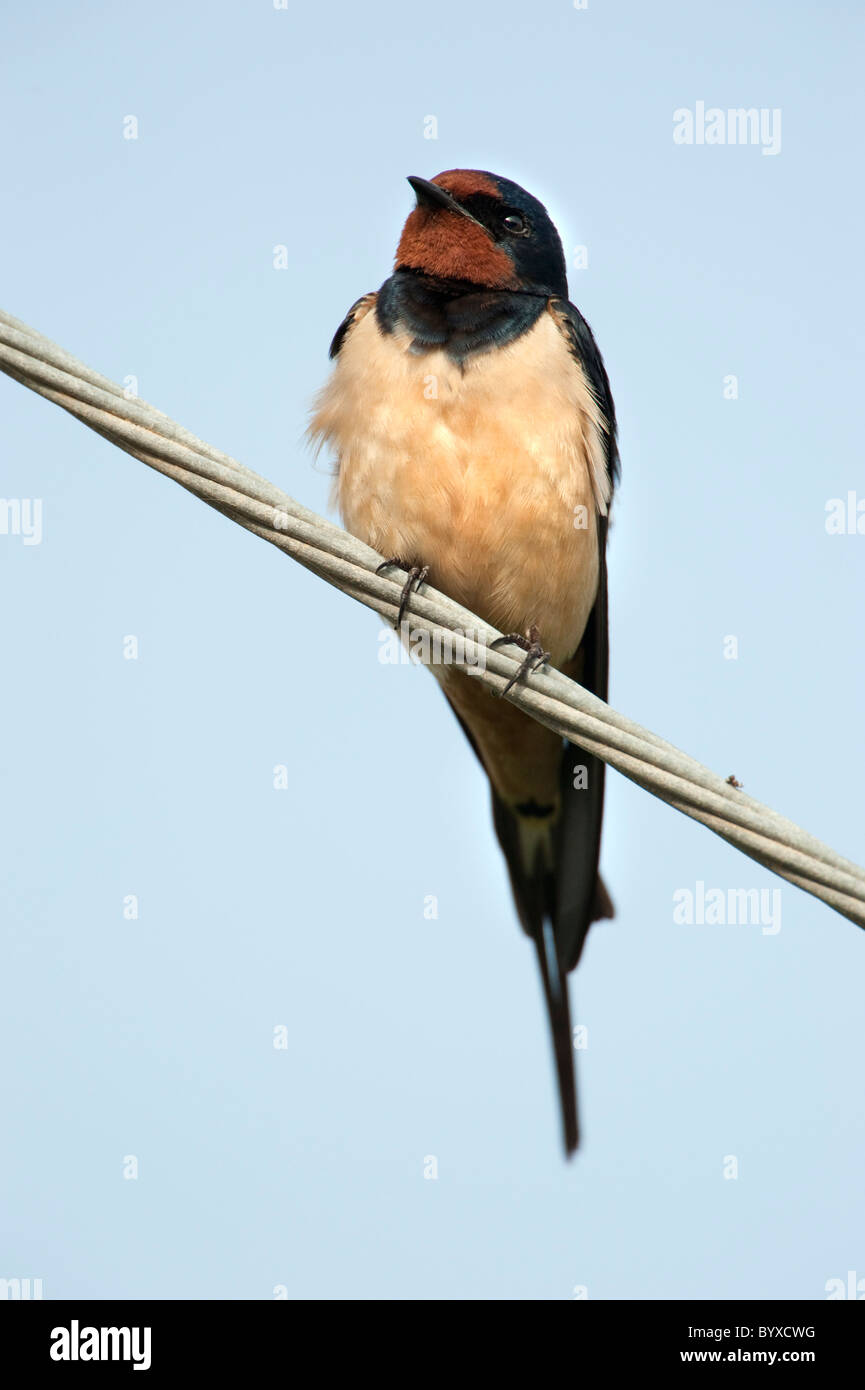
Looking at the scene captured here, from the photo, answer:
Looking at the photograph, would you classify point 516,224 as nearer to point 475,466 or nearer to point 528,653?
point 475,466

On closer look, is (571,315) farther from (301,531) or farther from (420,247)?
(301,531)

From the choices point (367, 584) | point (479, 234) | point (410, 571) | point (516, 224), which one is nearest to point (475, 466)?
point (410, 571)

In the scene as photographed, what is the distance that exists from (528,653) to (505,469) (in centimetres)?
89

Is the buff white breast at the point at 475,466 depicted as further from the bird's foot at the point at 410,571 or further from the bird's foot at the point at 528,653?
the bird's foot at the point at 528,653

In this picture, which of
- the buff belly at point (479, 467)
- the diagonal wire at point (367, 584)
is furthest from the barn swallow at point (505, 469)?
the diagonal wire at point (367, 584)

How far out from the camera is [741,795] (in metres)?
2.46

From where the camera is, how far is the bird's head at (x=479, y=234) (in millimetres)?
4215

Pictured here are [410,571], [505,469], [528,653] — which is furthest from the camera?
[505,469]

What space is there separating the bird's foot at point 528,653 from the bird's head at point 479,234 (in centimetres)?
110

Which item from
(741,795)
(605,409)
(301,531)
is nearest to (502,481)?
(605,409)

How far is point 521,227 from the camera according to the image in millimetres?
4406

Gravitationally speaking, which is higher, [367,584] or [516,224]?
[516,224]

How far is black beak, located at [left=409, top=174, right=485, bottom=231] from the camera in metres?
4.26

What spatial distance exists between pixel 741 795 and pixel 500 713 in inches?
79.7
